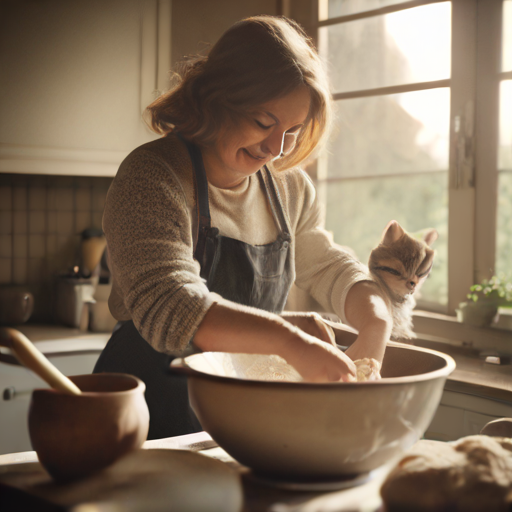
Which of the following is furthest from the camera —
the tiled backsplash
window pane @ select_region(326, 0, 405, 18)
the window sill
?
the tiled backsplash

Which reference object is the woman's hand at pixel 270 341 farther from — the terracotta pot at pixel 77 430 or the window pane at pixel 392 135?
the window pane at pixel 392 135

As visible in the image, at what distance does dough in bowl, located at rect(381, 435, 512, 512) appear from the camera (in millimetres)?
440

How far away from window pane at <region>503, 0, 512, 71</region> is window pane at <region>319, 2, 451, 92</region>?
0.56ft

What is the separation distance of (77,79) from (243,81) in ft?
4.07

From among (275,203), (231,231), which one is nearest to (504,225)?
(275,203)

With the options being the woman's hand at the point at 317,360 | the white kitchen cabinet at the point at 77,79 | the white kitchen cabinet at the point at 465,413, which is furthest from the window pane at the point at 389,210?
the woman's hand at the point at 317,360

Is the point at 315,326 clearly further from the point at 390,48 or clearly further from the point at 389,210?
the point at 390,48

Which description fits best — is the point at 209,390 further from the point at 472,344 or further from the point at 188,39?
the point at 188,39

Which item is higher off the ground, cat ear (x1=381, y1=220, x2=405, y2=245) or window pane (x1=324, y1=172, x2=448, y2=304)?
window pane (x1=324, y1=172, x2=448, y2=304)

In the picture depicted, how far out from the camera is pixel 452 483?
45 cm

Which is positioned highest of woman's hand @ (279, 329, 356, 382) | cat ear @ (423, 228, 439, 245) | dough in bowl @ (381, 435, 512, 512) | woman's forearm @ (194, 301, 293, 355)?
cat ear @ (423, 228, 439, 245)

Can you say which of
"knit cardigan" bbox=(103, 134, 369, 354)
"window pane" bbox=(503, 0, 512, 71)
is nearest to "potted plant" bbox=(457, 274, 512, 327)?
"window pane" bbox=(503, 0, 512, 71)

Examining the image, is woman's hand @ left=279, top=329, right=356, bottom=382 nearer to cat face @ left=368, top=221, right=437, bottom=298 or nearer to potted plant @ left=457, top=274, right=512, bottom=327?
cat face @ left=368, top=221, right=437, bottom=298

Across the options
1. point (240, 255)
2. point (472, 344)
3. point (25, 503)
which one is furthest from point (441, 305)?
point (25, 503)
